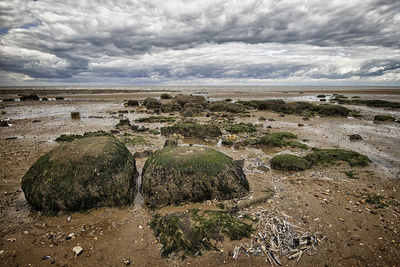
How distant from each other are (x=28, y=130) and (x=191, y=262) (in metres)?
19.9

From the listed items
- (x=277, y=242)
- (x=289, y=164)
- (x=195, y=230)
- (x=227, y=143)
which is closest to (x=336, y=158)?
(x=289, y=164)

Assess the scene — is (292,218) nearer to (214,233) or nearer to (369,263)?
(369,263)

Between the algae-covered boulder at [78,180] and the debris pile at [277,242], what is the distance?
420cm

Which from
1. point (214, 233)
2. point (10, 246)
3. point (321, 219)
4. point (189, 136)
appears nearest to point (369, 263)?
point (321, 219)

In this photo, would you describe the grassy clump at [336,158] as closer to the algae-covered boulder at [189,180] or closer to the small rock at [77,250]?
the algae-covered boulder at [189,180]

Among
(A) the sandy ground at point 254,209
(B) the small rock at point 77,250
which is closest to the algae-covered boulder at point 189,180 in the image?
(A) the sandy ground at point 254,209

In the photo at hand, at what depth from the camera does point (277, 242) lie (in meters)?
4.97

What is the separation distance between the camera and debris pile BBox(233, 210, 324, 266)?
15.4ft

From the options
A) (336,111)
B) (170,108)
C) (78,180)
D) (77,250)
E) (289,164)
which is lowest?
(77,250)

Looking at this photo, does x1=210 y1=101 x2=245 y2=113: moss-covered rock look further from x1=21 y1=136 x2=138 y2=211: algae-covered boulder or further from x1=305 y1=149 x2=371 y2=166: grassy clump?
x1=21 y1=136 x2=138 y2=211: algae-covered boulder

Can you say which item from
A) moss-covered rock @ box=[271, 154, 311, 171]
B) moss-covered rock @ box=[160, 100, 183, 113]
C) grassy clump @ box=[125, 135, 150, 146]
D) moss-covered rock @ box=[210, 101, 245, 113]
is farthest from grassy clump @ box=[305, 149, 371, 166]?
moss-covered rock @ box=[160, 100, 183, 113]

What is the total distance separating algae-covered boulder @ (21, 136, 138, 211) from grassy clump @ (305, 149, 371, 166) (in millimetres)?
9019

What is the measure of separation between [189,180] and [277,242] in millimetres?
3127

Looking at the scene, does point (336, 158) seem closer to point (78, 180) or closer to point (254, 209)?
point (254, 209)
